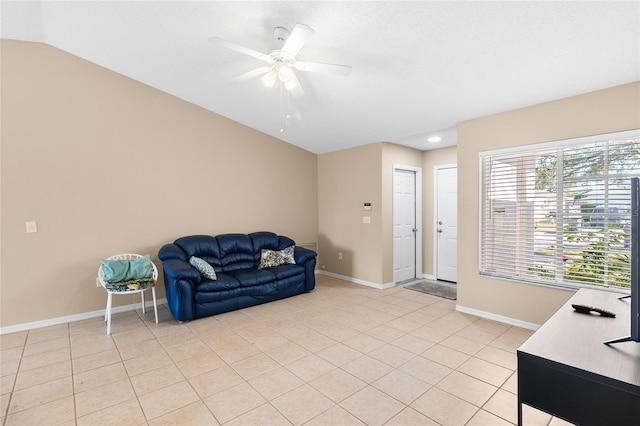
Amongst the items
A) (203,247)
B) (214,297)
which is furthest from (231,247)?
(214,297)

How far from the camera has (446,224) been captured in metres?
5.53

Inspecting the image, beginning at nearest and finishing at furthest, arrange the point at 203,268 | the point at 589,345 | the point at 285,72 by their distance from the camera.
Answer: the point at 589,345, the point at 285,72, the point at 203,268

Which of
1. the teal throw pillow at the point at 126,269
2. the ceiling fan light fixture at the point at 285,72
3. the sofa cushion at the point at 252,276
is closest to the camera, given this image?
the ceiling fan light fixture at the point at 285,72

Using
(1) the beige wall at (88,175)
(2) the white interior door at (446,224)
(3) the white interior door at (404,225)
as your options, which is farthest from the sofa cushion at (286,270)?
(2) the white interior door at (446,224)

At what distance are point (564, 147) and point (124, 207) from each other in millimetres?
5417

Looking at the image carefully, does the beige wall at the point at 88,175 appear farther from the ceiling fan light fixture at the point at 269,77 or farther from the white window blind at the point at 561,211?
the white window blind at the point at 561,211

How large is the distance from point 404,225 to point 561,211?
258 centimetres

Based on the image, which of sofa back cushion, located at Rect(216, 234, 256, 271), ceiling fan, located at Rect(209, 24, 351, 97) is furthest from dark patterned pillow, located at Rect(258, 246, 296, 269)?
ceiling fan, located at Rect(209, 24, 351, 97)

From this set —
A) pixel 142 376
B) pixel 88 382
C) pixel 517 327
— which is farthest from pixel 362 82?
pixel 88 382

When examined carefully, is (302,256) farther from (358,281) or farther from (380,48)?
(380,48)

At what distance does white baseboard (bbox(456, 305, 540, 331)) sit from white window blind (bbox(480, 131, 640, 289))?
0.50 meters

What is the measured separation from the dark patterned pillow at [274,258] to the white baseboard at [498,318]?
260cm

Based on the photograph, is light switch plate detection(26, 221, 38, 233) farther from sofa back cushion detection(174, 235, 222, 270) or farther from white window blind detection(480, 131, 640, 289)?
white window blind detection(480, 131, 640, 289)

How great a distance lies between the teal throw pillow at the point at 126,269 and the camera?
139 inches
